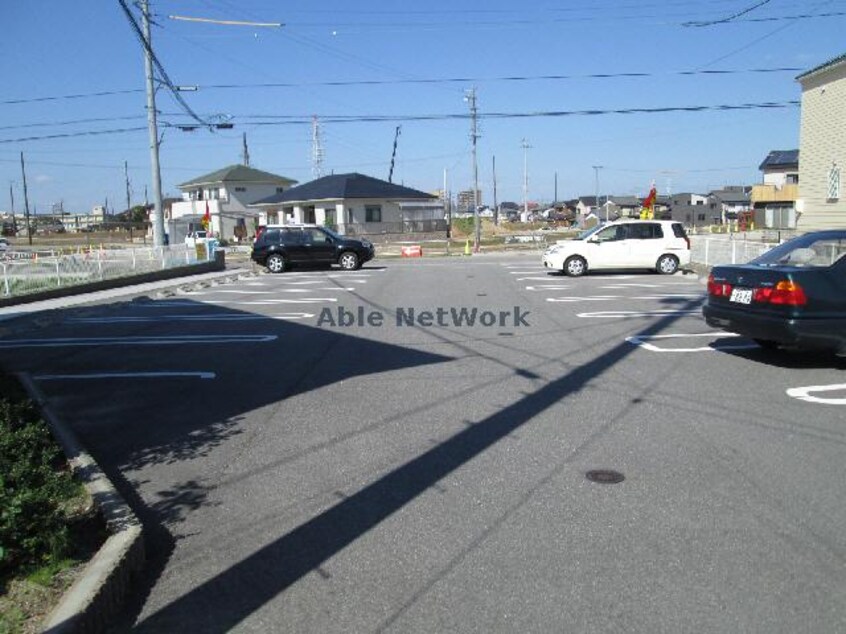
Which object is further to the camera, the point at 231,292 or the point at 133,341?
the point at 231,292

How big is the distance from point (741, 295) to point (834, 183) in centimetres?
2342

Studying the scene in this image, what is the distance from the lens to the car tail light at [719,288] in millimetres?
8676

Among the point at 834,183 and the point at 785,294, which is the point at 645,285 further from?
the point at 834,183

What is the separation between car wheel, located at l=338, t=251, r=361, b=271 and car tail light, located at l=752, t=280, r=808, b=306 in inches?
777

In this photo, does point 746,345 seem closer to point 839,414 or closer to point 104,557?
point 839,414

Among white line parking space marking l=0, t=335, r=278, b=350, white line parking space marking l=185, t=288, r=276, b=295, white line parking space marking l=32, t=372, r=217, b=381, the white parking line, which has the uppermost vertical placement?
white line parking space marking l=185, t=288, r=276, b=295

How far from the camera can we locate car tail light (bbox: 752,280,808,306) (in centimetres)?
773

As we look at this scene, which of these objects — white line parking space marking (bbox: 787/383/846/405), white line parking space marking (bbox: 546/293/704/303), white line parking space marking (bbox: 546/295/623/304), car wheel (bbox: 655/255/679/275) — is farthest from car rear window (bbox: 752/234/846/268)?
car wheel (bbox: 655/255/679/275)

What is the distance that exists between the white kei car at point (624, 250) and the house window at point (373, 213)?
130ft

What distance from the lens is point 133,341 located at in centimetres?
1127

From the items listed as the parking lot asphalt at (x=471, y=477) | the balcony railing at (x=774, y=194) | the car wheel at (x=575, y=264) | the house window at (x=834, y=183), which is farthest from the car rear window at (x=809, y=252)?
the balcony railing at (x=774, y=194)

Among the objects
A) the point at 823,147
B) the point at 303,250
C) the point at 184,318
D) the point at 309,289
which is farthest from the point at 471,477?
the point at 823,147

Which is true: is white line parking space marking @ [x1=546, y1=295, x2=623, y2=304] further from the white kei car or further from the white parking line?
the white kei car

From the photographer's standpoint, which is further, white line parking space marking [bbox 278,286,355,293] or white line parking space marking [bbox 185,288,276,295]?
white line parking space marking [bbox 278,286,355,293]
